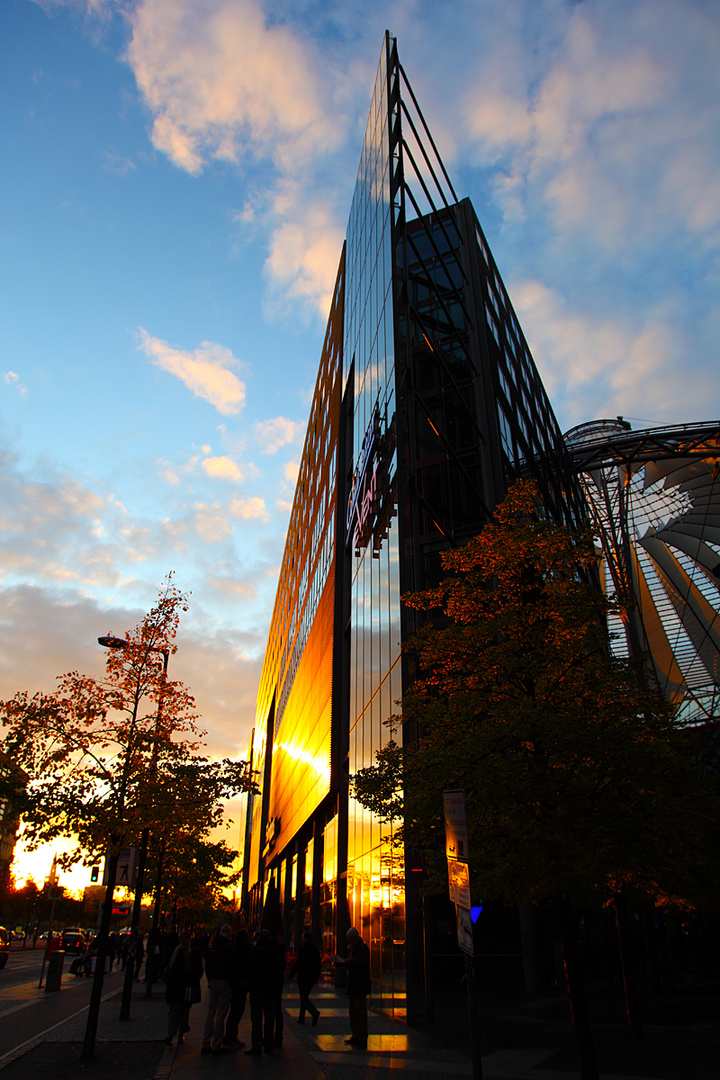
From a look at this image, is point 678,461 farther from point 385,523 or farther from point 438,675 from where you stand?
point 438,675

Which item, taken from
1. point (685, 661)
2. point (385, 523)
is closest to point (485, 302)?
point (385, 523)

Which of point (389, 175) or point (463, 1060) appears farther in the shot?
point (389, 175)

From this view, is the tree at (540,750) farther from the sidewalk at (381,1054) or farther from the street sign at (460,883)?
the street sign at (460,883)

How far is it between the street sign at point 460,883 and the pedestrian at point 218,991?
5720 mm

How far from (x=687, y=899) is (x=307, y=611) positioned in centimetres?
3539

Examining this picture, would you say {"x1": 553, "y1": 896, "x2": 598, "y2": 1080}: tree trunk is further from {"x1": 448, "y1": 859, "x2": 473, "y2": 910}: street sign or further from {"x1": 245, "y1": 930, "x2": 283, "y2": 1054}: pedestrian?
{"x1": 245, "y1": 930, "x2": 283, "y2": 1054}: pedestrian

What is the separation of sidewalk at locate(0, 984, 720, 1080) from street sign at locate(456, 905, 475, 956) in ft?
12.6

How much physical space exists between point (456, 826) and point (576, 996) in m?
4.42

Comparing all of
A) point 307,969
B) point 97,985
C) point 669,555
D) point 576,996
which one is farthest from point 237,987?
point 669,555

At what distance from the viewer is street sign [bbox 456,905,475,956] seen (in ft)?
21.5

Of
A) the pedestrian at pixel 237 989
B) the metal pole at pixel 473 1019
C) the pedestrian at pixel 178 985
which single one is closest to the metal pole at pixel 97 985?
the pedestrian at pixel 178 985

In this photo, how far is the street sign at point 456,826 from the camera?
22.8ft

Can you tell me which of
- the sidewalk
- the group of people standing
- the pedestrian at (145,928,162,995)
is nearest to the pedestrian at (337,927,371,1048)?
the group of people standing

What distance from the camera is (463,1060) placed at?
10547 millimetres
